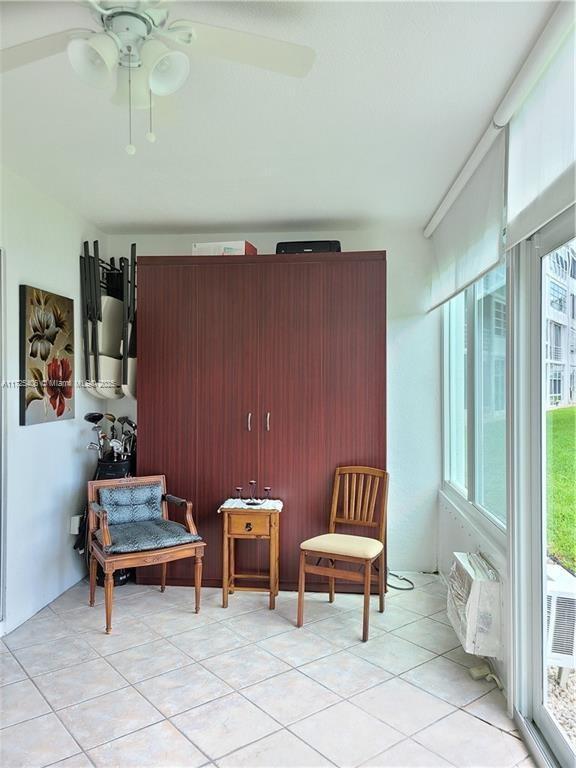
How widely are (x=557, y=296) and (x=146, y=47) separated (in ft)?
5.51

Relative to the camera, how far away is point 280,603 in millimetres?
3545

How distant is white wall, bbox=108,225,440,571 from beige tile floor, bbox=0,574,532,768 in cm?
79

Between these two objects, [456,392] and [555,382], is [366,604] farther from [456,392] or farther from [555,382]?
[456,392]

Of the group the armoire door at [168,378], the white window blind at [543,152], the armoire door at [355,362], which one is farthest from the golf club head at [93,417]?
the white window blind at [543,152]

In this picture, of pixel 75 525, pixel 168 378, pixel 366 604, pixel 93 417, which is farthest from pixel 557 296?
pixel 75 525

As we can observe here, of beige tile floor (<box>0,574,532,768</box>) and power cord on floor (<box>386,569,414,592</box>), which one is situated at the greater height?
beige tile floor (<box>0,574,532,768</box>)

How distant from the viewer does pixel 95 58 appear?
5.26 feet

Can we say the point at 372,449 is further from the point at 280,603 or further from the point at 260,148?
the point at 260,148

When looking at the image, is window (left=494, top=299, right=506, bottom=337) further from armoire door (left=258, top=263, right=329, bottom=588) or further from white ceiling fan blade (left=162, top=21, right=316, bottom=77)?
white ceiling fan blade (left=162, top=21, right=316, bottom=77)

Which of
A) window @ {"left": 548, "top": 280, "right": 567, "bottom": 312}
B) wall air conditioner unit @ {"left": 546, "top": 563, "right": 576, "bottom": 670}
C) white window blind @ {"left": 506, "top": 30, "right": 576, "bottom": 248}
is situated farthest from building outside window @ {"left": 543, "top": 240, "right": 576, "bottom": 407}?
wall air conditioner unit @ {"left": 546, "top": 563, "right": 576, "bottom": 670}

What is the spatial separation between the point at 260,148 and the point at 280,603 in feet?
9.19

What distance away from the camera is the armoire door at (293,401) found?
12.3ft

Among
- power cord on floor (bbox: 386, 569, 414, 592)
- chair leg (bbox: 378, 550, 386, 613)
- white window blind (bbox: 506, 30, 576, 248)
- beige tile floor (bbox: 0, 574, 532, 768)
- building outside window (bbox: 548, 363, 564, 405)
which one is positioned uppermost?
white window blind (bbox: 506, 30, 576, 248)

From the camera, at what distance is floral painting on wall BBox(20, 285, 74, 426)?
321 cm
